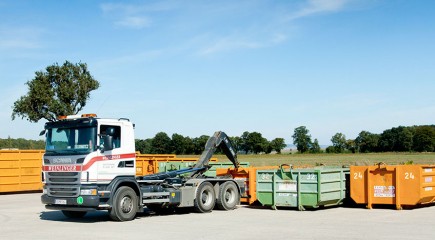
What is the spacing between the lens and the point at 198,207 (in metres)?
18.3

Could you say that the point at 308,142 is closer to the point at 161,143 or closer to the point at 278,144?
the point at 278,144

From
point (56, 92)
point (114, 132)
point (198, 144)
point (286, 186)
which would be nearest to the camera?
point (114, 132)

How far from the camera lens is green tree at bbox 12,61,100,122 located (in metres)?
51.7

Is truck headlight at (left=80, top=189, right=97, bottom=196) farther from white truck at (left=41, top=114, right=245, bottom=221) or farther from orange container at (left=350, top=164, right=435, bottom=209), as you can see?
orange container at (left=350, top=164, right=435, bottom=209)

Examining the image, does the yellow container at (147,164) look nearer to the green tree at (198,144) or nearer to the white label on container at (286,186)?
the white label on container at (286,186)

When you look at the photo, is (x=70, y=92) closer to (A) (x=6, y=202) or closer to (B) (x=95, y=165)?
(A) (x=6, y=202)

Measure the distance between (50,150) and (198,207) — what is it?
189 inches

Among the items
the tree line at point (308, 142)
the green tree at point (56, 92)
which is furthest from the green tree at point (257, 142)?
the green tree at point (56, 92)

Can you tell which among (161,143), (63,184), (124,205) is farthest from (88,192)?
(161,143)

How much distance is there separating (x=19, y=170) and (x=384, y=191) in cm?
1777

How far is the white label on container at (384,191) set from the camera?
61.2ft

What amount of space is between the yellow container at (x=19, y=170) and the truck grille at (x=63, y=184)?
13228 millimetres

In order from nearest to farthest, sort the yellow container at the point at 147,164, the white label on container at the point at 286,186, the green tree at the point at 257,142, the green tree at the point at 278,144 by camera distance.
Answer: the white label on container at the point at 286,186 < the yellow container at the point at 147,164 < the green tree at the point at 257,142 < the green tree at the point at 278,144

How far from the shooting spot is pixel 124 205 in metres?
16.1
